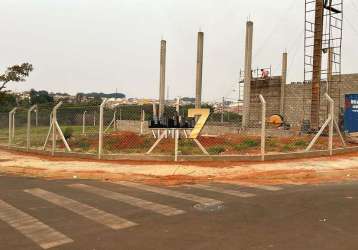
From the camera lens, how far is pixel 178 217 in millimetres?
7375


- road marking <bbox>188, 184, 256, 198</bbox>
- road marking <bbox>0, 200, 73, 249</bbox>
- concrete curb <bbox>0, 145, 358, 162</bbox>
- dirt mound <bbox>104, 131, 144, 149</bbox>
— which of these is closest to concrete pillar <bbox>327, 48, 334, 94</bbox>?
dirt mound <bbox>104, 131, 144, 149</bbox>

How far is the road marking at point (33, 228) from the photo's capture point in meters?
6.01

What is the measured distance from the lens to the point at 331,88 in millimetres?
31094

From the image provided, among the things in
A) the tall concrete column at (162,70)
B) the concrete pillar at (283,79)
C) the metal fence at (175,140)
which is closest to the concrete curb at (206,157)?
the metal fence at (175,140)

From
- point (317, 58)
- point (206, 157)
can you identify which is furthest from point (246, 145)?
point (317, 58)

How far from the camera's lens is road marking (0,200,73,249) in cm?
601

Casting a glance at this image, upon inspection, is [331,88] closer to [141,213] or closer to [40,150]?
[40,150]

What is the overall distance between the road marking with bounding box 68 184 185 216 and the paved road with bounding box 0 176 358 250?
0.05 ft

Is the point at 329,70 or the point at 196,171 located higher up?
the point at 329,70

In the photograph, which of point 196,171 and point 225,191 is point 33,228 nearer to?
point 225,191

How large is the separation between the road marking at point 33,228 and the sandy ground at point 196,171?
4.40 m

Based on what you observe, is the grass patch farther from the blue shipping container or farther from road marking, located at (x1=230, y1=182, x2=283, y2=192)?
the blue shipping container

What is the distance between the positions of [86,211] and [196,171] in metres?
5.59

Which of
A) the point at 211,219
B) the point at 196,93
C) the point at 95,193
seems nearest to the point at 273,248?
the point at 211,219
